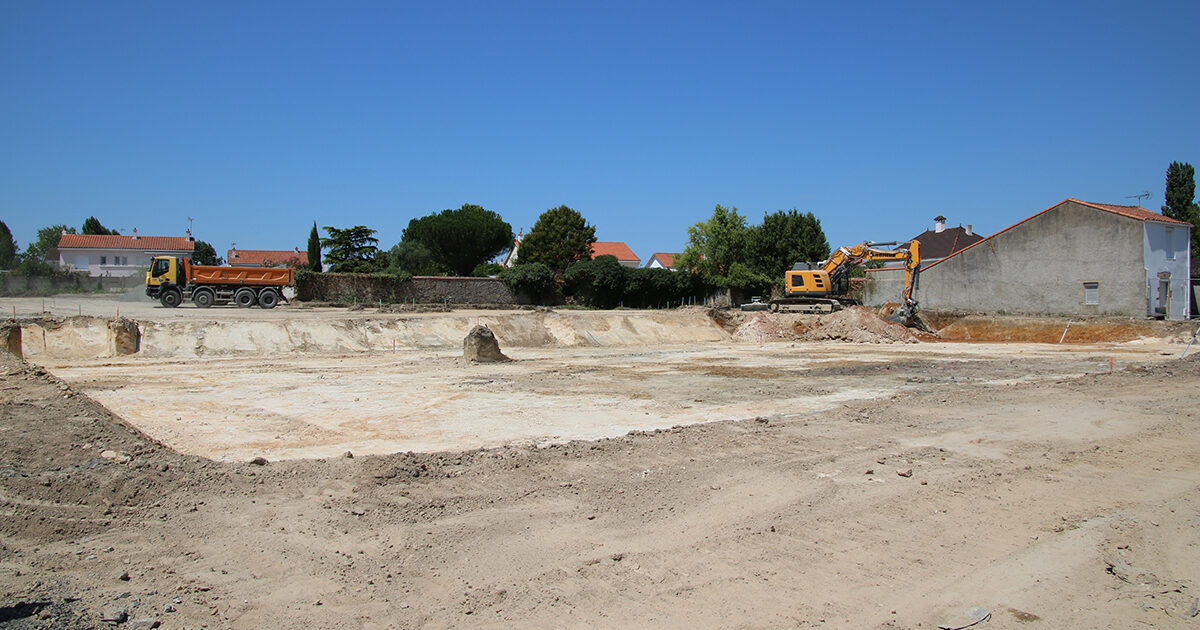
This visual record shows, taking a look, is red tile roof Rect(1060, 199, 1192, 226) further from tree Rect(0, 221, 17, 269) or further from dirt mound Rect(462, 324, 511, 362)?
tree Rect(0, 221, 17, 269)

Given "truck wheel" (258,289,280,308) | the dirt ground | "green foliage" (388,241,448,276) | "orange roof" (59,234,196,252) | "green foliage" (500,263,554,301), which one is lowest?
the dirt ground

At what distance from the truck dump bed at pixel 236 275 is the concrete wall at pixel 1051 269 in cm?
3316

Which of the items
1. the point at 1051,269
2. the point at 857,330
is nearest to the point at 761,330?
the point at 857,330

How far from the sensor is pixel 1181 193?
2211 inches

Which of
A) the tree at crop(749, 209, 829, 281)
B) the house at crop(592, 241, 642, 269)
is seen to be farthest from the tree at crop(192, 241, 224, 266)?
the tree at crop(749, 209, 829, 281)

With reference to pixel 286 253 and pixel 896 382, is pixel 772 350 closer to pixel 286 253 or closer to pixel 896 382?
pixel 896 382

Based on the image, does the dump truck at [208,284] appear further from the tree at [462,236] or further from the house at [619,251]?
the house at [619,251]

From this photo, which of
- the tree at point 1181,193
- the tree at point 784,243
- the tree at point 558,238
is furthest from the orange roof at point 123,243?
the tree at point 1181,193

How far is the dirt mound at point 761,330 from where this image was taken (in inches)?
1212

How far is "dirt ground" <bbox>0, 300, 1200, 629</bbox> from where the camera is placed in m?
4.43

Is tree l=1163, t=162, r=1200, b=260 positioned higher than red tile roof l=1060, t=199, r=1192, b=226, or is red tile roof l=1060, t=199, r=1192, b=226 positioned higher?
tree l=1163, t=162, r=1200, b=260

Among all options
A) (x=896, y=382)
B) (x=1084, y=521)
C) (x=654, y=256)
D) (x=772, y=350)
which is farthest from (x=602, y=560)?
(x=654, y=256)

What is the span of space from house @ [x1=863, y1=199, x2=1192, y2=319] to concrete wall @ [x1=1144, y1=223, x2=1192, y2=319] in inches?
1.7

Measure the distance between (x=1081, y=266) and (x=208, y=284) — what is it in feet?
129
